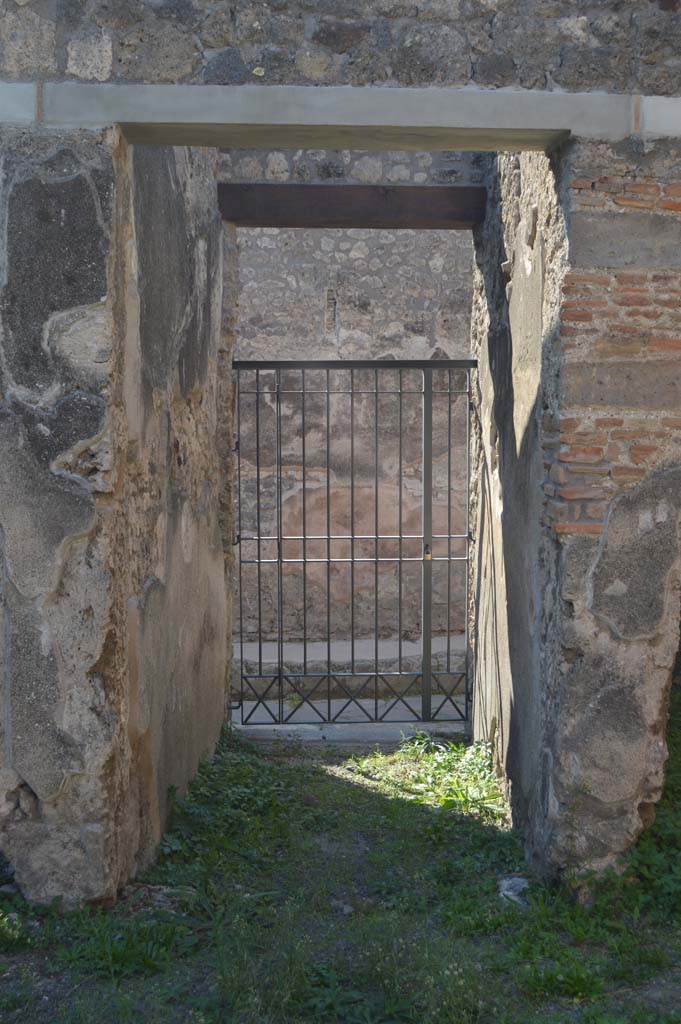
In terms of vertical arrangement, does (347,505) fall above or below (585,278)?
below

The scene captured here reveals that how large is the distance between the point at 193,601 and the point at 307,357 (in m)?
4.89

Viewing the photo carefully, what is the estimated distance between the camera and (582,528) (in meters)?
3.45

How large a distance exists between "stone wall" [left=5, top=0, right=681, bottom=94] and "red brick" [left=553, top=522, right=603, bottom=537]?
1590mm

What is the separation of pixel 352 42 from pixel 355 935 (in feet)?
10.6

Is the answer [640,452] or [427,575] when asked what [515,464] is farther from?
[427,575]

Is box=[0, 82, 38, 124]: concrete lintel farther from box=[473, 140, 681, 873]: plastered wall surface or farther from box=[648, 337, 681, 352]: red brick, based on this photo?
box=[648, 337, 681, 352]: red brick

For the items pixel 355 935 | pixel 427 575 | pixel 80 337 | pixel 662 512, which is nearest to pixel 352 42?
pixel 80 337

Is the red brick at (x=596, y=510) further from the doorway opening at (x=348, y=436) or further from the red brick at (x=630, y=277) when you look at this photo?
the doorway opening at (x=348, y=436)

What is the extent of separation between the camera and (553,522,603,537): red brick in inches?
136

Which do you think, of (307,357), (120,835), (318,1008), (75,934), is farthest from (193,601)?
(307,357)

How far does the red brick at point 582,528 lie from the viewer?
344 centimetres

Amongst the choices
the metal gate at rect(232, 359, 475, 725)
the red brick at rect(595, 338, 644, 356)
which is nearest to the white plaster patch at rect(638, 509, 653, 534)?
the red brick at rect(595, 338, 644, 356)

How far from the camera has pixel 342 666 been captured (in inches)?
347

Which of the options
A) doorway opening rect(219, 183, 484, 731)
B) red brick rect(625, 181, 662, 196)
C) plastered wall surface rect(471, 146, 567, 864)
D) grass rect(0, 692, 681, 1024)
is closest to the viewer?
grass rect(0, 692, 681, 1024)
